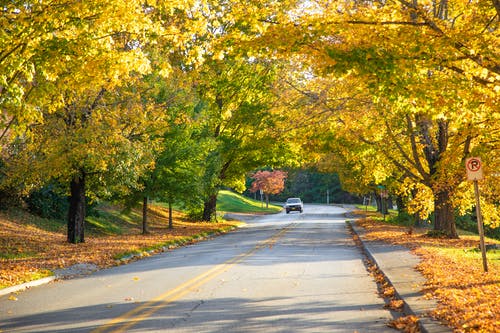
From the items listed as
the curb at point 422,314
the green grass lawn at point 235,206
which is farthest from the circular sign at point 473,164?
the green grass lawn at point 235,206

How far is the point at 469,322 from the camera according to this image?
7.57 meters

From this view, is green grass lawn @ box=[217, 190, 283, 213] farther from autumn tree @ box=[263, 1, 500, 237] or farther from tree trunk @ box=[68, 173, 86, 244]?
autumn tree @ box=[263, 1, 500, 237]

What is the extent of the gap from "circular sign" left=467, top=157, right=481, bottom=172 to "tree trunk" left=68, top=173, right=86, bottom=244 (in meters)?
14.6

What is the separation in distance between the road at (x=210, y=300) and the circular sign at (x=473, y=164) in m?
3.17

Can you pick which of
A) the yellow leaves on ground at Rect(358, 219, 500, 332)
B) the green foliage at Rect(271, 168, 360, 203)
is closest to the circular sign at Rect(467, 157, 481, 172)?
the yellow leaves on ground at Rect(358, 219, 500, 332)

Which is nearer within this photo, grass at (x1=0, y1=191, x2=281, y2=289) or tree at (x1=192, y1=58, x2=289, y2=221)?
grass at (x1=0, y1=191, x2=281, y2=289)

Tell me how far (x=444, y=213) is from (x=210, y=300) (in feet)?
60.9

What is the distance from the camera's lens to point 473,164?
13.0 meters

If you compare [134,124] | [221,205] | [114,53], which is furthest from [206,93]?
[221,205]

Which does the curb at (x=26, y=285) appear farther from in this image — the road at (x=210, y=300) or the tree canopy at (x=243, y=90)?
the tree canopy at (x=243, y=90)

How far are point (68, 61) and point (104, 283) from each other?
4.84 m

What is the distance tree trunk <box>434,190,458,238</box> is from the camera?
86.8 ft

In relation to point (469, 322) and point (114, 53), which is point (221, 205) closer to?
point (114, 53)

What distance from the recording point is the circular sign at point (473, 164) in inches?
509
